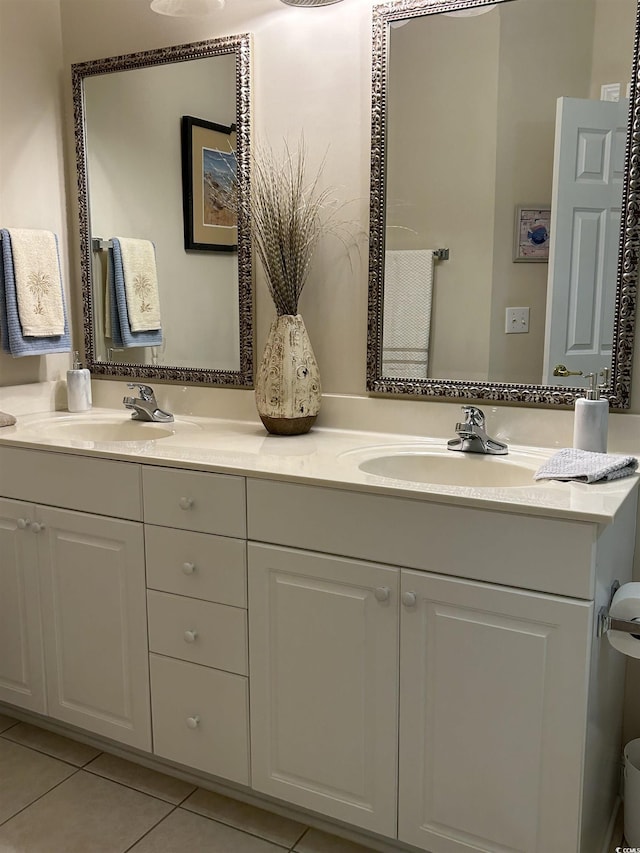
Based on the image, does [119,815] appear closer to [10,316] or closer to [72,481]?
[72,481]

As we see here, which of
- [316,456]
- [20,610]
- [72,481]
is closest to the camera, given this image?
[316,456]

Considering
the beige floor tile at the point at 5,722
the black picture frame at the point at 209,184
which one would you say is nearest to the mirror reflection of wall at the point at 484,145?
the black picture frame at the point at 209,184

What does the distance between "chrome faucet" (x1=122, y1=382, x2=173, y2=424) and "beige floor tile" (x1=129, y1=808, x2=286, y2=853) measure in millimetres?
1041

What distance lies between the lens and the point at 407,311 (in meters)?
1.96

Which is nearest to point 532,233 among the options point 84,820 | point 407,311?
point 407,311

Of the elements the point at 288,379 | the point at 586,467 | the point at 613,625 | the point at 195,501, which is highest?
the point at 288,379

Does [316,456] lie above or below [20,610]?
above

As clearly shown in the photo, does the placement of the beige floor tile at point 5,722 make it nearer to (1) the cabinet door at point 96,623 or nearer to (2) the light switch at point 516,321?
(1) the cabinet door at point 96,623

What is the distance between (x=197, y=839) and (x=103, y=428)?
3.69ft

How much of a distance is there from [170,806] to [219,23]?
201 centimetres

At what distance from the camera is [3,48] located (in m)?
2.25

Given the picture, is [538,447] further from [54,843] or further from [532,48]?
[54,843]

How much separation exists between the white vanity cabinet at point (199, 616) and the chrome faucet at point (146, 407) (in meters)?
0.50

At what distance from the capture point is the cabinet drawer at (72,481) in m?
1.84
